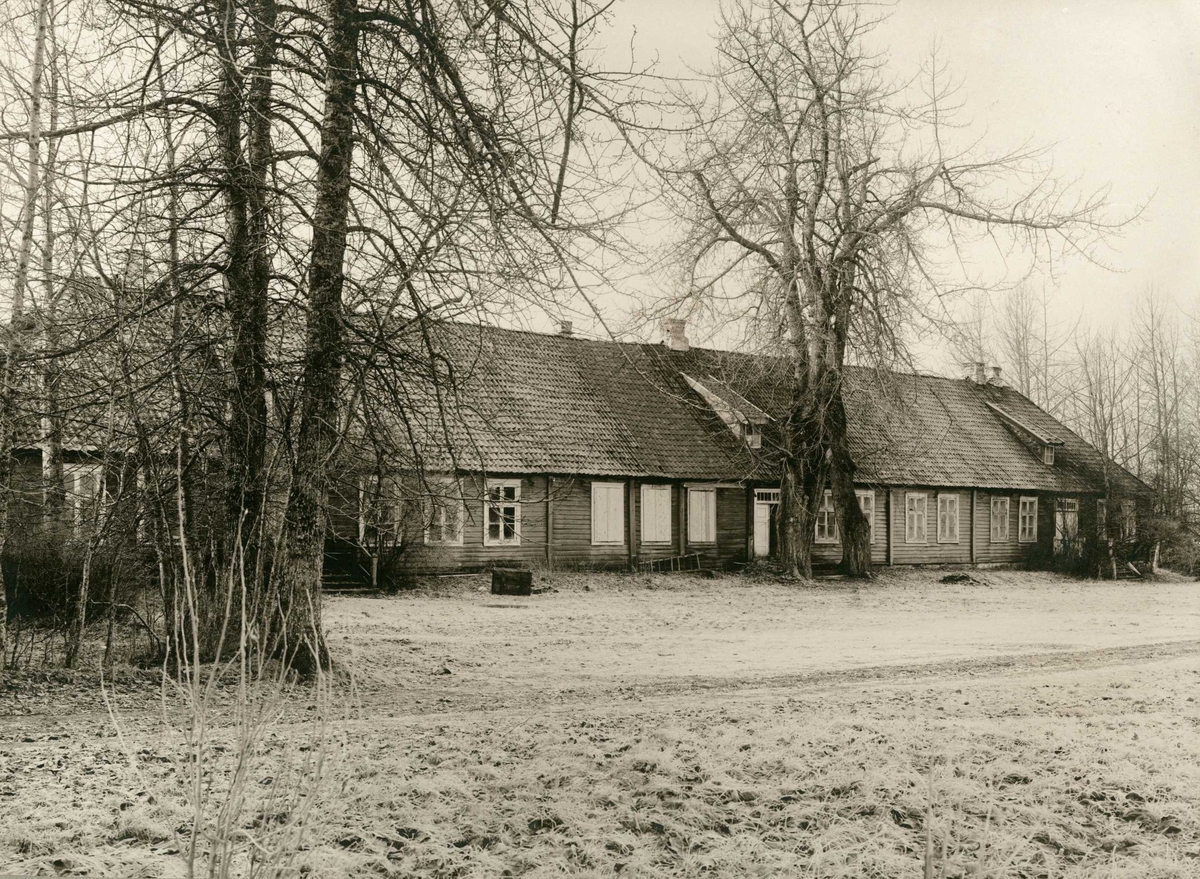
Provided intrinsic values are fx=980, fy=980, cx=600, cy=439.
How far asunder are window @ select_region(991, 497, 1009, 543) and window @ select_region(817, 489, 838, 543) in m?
6.29

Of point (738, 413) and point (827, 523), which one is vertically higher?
point (738, 413)

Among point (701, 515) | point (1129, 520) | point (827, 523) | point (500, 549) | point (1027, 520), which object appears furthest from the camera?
point (1027, 520)

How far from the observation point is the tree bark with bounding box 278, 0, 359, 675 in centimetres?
613

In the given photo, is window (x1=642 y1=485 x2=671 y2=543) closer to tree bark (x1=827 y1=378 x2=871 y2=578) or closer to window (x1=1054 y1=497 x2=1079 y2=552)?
tree bark (x1=827 y1=378 x2=871 y2=578)

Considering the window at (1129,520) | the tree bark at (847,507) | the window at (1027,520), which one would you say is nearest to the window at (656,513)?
the tree bark at (847,507)

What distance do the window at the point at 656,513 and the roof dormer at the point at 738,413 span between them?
2.57 meters

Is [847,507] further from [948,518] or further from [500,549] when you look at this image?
[500,549]

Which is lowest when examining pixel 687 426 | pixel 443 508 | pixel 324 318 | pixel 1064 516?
pixel 1064 516

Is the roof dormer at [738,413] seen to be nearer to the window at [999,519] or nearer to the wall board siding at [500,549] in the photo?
the wall board siding at [500,549]

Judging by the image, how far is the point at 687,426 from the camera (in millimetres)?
24609

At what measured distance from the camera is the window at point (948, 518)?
28.4m

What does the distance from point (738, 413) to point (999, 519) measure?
35.2 ft

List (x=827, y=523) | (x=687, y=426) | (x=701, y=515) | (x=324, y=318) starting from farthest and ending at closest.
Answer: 1. (x=827, y=523)
2. (x=687, y=426)
3. (x=701, y=515)
4. (x=324, y=318)

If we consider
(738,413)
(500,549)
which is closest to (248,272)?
(500,549)
